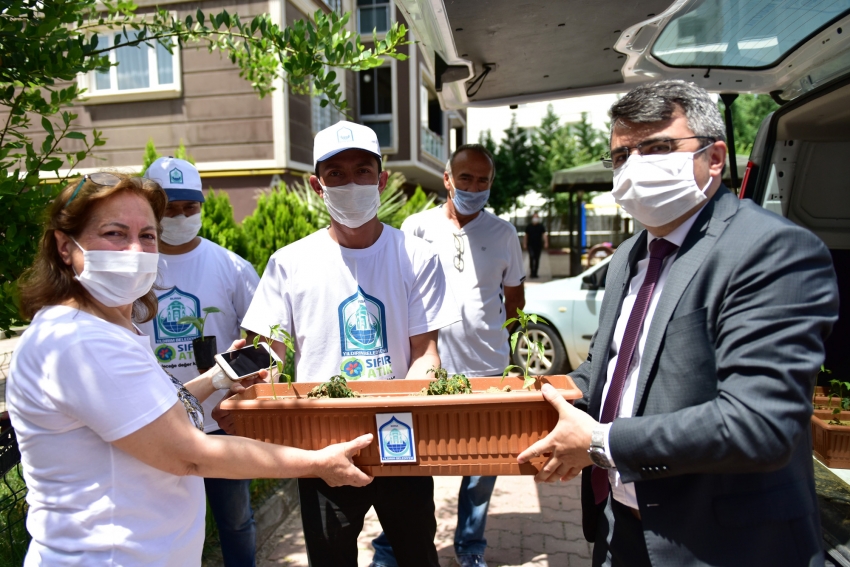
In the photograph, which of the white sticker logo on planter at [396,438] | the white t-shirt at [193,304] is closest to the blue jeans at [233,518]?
the white t-shirt at [193,304]

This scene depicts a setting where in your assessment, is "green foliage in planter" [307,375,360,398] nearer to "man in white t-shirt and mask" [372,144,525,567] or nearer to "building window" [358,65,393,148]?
"man in white t-shirt and mask" [372,144,525,567]

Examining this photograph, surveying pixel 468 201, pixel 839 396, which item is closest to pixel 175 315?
pixel 468 201

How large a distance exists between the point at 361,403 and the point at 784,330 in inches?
45.1

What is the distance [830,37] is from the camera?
260 cm

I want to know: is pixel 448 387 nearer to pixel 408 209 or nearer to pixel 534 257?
pixel 408 209

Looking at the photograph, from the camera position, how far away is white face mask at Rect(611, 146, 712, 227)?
168 centimetres

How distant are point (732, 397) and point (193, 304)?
2.40 m

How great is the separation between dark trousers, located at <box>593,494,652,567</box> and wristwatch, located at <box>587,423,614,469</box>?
29cm

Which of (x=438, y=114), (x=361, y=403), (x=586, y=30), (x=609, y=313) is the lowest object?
(x=361, y=403)

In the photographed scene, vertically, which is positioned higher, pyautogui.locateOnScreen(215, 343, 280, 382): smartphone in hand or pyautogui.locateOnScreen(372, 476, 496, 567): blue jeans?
pyautogui.locateOnScreen(215, 343, 280, 382): smartphone in hand

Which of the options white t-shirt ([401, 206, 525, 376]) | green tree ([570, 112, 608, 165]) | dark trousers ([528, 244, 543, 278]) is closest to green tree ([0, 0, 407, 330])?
white t-shirt ([401, 206, 525, 376])

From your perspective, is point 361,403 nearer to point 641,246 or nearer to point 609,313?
point 609,313

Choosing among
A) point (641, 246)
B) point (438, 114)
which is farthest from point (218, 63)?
point (438, 114)

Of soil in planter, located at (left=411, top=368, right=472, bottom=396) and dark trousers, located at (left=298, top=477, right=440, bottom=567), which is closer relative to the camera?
soil in planter, located at (left=411, top=368, right=472, bottom=396)
